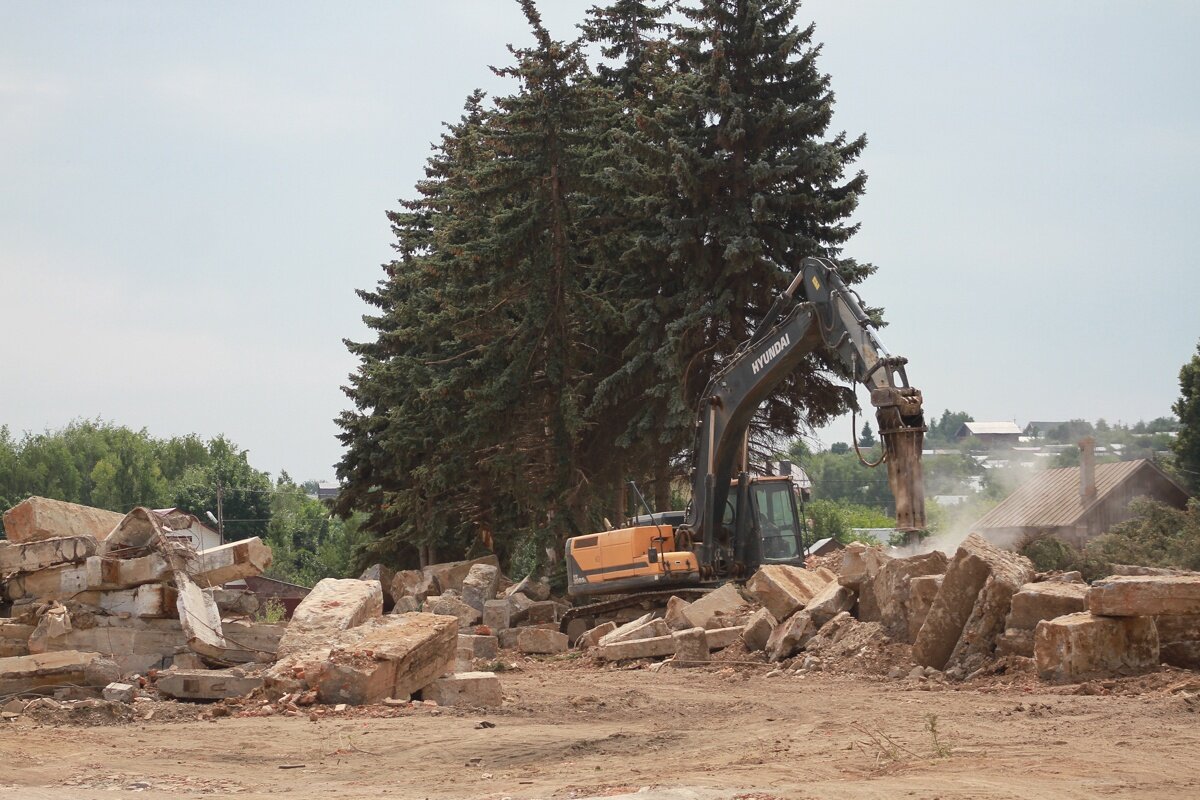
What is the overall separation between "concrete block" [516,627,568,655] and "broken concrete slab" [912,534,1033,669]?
7920mm

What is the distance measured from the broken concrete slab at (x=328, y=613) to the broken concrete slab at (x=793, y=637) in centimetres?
507

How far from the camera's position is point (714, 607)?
19.0 meters

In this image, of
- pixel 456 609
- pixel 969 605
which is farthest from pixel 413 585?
pixel 969 605

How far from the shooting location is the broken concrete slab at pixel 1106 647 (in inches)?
A: 470

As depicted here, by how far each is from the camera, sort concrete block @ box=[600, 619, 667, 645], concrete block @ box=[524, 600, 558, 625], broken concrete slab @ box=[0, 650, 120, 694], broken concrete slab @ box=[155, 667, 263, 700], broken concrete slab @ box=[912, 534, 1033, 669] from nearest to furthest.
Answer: broken concrete slab @ box=[0, 650, 120, 694] < broken concrete slab @ box=[155, 667, 263, 700] < broken concrete slab @ box=[912, 534, 1033, 669] < concrete block @ box=[600, 619, 667, 645] < concrete block @ box=[524, 600, 558, 625]

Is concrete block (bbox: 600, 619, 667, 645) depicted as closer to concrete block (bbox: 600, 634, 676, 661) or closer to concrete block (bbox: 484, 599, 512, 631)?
concrete block (bbox: 600, 634, 676, 661)

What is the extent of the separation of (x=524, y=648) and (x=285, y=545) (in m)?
73.2

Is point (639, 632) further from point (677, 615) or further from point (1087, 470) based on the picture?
point (1087, 470)

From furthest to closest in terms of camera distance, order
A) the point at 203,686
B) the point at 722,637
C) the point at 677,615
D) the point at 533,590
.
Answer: the point at 533,590 → the point at 677,615 → the point at 722,637 → the point at 203,686

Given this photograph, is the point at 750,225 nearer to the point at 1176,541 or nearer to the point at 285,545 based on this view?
the point at 1176,541

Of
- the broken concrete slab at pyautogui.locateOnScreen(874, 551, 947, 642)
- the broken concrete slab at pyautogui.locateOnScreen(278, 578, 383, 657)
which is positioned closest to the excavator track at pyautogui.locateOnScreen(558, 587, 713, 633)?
the broken concrete slab at pyautogui.locateOnScreen(874, 551, 947, 642)

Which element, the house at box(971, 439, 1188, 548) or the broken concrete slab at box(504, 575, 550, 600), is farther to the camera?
the house at box(971, 439, 1188, 548)

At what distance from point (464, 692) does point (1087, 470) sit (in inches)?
1389

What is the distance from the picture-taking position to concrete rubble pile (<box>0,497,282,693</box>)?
1442cm
